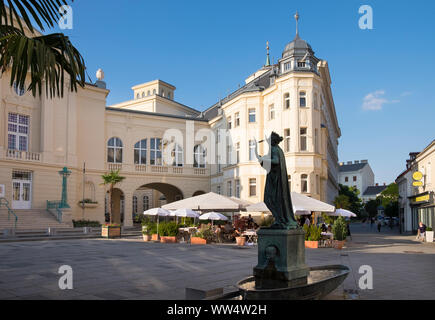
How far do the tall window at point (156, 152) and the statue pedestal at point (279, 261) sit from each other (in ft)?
109

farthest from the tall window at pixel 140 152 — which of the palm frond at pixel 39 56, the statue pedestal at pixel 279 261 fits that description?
the palm frond at pixel 39 56

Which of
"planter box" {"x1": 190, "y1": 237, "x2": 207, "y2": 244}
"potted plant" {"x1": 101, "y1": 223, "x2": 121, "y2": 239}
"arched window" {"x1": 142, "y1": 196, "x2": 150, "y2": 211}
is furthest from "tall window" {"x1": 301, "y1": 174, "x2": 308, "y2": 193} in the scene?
"arched window" {"x1": 142, "y1": 196, "x2": 150, "y2": 211}

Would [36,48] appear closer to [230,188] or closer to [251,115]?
[251,115]

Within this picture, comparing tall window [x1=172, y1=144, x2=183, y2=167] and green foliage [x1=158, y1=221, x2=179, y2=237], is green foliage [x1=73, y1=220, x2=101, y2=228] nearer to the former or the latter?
tall window [x1=172, y1=144, x2=183, y2=167]

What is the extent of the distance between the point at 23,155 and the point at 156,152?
12.8 m

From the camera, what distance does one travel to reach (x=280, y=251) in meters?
7.77

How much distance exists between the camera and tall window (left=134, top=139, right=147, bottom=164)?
3978cm

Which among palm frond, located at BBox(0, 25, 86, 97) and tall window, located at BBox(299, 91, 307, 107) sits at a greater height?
tall window, located at BBox(299, 91, 307, 107)

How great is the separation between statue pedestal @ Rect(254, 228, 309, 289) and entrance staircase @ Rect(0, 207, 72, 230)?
2517 centimetres

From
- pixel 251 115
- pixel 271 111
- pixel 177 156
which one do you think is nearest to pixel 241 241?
pixel 271 111
